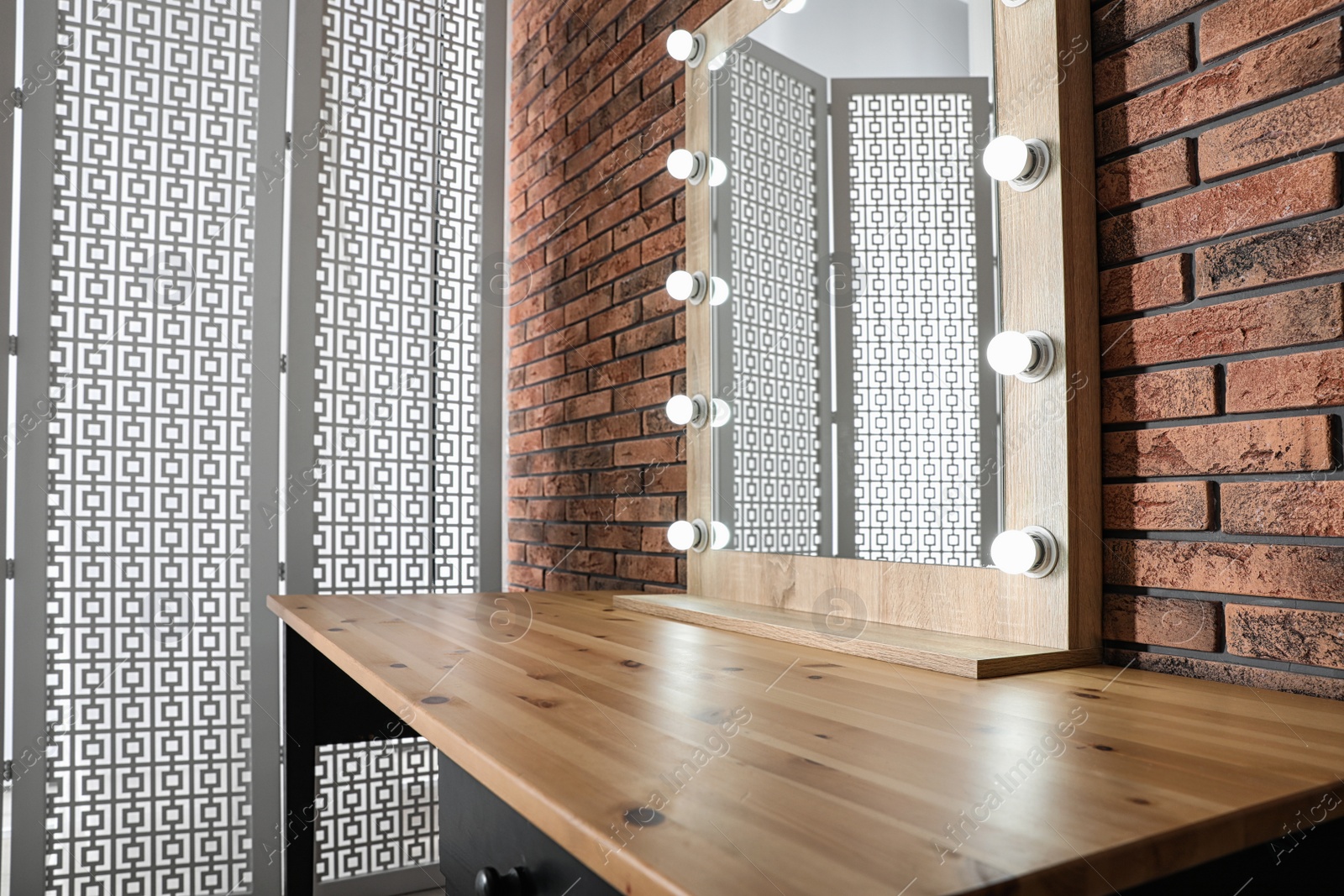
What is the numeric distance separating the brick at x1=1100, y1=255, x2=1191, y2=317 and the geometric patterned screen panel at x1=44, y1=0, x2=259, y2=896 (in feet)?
6.86

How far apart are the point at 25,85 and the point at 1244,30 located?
2544mm

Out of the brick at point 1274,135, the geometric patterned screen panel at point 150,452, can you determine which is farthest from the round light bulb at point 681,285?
the geometric patterned screen panel at point 150,452

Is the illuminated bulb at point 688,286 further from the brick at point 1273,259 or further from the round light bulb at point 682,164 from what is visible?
the brick at point 1273,259

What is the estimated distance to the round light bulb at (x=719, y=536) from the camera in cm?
164

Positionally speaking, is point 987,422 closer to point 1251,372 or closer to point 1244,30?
point 1251,372

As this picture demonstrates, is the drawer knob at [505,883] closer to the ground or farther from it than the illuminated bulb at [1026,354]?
closer to the ground

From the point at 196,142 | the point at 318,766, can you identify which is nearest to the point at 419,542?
the point at 318,766

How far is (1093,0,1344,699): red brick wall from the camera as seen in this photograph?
845 millimetres

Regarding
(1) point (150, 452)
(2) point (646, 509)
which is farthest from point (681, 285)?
(1) point (150, 452)

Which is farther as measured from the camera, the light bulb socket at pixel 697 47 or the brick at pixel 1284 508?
the light bulb socket at pixel 697 47

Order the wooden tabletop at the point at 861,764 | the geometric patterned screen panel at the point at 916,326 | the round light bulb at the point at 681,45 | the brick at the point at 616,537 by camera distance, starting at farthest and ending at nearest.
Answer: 1. the brick at the point at 616,537
2. the round light bulb at the point at 681,45
3. the geometric patterned screen panel at the point at 916,326
4. the wooden tabletop at the point at 861,764

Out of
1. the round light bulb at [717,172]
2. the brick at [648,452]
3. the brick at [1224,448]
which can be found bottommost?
the brick at [1224,448]

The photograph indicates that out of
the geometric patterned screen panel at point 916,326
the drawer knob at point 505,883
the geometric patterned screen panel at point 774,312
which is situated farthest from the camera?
the geometric patterned screen panel at point 774,312

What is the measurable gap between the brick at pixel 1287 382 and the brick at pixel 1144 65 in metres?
0.34
